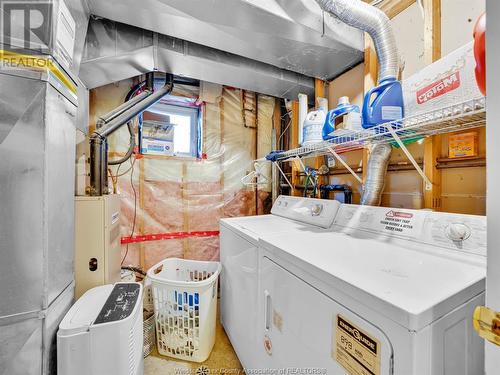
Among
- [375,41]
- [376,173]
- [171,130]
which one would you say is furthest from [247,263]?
[171,130]

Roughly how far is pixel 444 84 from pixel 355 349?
1.21 meters

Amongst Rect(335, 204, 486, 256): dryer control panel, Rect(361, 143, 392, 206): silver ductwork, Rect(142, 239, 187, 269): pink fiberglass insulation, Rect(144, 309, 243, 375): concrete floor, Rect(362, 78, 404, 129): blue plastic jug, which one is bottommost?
Rect(144, 309, 243, 375): concrete floor

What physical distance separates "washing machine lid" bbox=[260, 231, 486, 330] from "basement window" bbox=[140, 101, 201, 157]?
6.40 feet

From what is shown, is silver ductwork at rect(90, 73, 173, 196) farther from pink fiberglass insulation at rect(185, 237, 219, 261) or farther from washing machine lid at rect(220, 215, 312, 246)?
pink fiberglass insulation at rect(185, 237, 219, 261)

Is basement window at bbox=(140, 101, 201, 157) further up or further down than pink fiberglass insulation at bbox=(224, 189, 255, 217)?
further up

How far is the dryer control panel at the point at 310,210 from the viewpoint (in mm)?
1492

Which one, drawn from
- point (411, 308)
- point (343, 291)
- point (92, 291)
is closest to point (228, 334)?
point (92, 291)

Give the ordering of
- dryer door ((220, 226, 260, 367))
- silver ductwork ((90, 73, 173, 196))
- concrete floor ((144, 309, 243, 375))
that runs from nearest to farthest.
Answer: dryer door ((220, 226, 260, 367)), concrete floor ((144, 309, 243, 375)), silver ductwork ((90, 73, 173, 196))

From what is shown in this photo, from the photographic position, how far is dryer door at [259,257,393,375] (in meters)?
0.61

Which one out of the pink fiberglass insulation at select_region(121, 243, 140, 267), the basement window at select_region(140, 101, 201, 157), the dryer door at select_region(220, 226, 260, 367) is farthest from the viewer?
the basement window at select_region(140, 101, 201, 157)

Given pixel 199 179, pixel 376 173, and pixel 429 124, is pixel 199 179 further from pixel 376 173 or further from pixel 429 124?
pixel 429 124

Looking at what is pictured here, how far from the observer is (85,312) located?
114cm

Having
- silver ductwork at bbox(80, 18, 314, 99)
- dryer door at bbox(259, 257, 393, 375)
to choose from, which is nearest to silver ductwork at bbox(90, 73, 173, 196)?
silver ductwork at bbox(80, 18, 314, 99)

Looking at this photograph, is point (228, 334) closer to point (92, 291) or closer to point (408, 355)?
point (92, 291)
